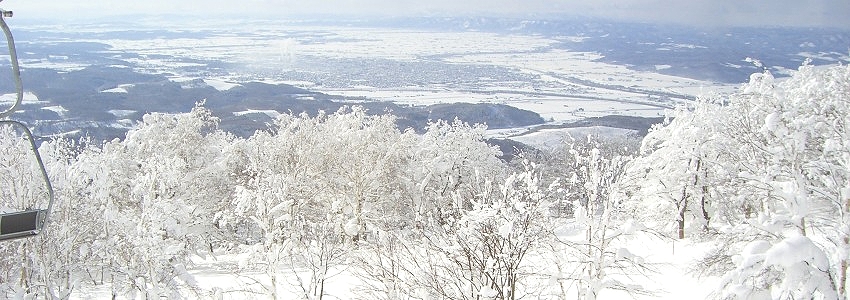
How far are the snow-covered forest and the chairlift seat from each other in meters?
7.17

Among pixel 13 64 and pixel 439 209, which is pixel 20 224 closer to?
pixel 13 64

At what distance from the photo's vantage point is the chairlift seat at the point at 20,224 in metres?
4.51

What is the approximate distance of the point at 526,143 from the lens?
362 ft

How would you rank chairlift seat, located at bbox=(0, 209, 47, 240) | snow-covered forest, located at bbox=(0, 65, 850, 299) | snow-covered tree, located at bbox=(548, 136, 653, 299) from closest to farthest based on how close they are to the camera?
chairlift seat, located at bbox=(0, 209, 47, 240) < snow-covered forest, located at bbox=(0, 65, 850, 299) < snow-covered tree, located at bbox=(548, 136, 653, 299)

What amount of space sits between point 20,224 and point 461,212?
843 centimetres

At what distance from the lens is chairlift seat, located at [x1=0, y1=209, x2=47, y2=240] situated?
14.8 ft

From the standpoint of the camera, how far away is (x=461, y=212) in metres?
12.1

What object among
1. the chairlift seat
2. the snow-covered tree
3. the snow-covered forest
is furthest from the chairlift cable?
the snow-covered tree

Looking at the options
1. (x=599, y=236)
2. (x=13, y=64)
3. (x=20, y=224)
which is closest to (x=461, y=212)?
(x=599, y=236)

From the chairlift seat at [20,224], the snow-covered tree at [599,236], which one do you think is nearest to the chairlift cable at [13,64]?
the chairlift seat at [20,224]

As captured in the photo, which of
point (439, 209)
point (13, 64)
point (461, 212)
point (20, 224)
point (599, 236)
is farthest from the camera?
point (439, 209)

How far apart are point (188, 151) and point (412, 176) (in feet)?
37.8

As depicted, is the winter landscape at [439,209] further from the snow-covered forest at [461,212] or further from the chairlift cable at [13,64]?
the chairlift cable at [13,64]

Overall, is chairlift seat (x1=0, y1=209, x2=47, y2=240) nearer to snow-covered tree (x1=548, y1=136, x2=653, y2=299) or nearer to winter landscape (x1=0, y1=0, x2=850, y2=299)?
winter landscape (x1=0, y1=0, x2=850, y2=299)
